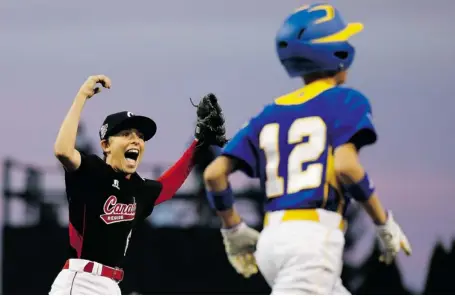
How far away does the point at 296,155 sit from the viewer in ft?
21.1

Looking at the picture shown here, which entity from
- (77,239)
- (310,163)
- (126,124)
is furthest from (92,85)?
(310,163)

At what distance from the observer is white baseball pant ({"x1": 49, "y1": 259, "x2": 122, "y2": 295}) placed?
27.7 ft

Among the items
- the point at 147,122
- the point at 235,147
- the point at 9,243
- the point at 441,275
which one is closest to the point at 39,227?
the point at 9,243

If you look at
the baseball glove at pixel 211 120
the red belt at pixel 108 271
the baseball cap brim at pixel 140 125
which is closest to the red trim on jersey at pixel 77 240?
the red belt at pixel 108 271

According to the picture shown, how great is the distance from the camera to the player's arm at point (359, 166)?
6.29 m

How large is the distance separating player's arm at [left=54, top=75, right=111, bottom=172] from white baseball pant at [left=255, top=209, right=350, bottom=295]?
6.49 ft

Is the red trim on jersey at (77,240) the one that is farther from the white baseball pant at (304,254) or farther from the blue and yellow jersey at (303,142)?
the white baseball pant at (304,254)

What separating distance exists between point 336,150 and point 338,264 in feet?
2.10

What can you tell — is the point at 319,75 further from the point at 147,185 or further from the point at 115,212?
the point at 147,185

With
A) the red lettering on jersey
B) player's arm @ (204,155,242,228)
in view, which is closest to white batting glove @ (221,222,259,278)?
player's arm @ (204,155,242,228)

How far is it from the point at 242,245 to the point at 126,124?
213cm

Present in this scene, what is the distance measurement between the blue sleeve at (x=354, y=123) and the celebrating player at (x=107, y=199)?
2.28m

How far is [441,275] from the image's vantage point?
2330 cm

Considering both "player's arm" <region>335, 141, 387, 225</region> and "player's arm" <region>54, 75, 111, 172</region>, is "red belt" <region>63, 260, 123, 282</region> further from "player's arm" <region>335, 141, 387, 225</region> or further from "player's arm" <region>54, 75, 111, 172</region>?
"player's arm" <region>335, 141, 387, 225</region>
